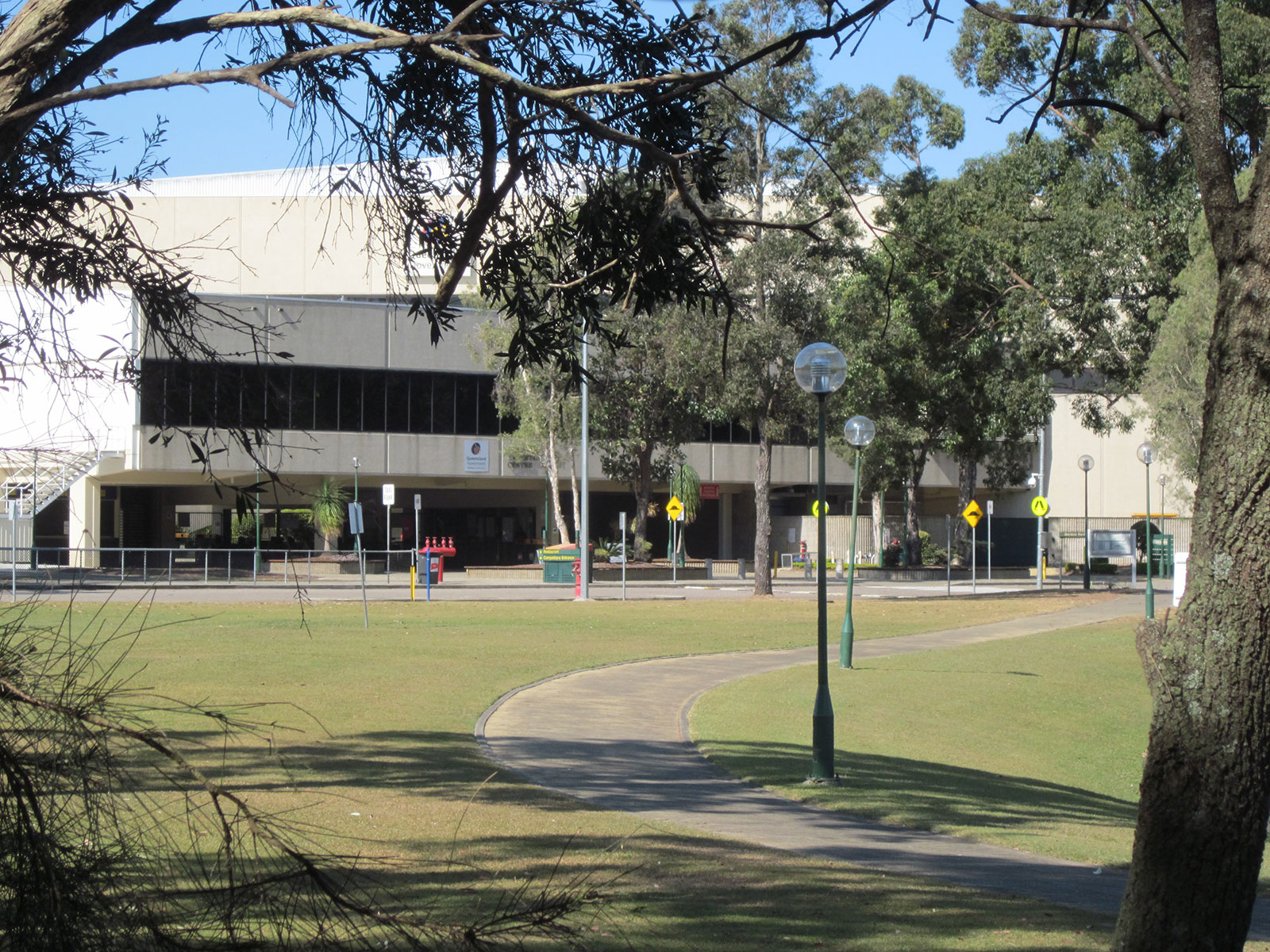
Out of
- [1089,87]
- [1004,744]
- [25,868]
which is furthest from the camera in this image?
[1089,87]

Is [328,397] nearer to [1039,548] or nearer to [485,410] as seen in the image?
[485,410]

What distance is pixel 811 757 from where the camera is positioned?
1262cm

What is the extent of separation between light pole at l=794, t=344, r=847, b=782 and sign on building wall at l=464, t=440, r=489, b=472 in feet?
135

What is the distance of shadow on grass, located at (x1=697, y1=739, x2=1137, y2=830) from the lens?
34.0 ft

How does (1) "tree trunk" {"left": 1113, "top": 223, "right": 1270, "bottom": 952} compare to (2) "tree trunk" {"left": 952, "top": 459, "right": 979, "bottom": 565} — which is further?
(2) "tree trunk" {"left": 952, "top": 459, "right": 979, "bottom": 565}

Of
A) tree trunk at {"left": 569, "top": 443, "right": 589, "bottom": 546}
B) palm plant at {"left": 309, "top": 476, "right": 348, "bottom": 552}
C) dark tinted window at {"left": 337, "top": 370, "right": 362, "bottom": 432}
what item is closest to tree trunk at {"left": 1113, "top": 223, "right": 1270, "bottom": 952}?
palm plant at {"left": 309, "top": 476, "right": 348, "bottom": 552}

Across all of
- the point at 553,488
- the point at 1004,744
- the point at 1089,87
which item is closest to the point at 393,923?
the point at 1004,744

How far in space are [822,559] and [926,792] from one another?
7.72 ft

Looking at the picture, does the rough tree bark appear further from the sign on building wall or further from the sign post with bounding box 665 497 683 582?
the sign on building wall

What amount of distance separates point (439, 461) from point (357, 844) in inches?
1838

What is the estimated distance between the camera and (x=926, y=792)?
1130cm

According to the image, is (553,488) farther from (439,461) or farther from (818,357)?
(818,357)

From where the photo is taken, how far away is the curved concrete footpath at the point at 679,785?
8141 mm

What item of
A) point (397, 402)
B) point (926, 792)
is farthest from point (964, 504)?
point (926, 792)
